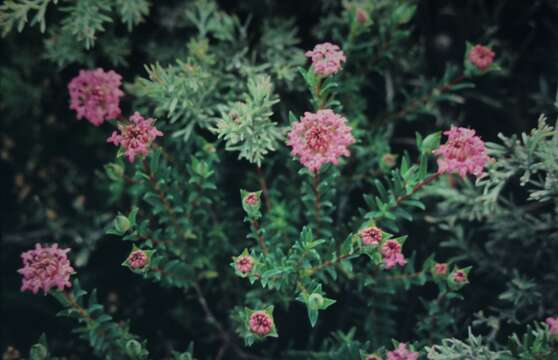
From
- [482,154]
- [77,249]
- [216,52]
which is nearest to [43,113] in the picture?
[77,249]

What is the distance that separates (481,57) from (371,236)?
0.77 meters

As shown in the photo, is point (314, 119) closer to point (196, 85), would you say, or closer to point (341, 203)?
point (196, 85)

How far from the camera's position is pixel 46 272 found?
150cm

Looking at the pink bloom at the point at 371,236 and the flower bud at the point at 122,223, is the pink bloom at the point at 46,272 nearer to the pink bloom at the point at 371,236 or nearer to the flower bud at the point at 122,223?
the flower bud at the point at 122,223

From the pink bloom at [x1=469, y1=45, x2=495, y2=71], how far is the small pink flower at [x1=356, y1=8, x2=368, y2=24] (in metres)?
0.37

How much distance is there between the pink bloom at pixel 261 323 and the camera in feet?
4.65

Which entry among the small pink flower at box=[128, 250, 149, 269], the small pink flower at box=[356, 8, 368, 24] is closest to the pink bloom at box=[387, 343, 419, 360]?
the small pink flower at box=[128, 250, 149, 269]

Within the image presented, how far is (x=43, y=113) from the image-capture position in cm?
251

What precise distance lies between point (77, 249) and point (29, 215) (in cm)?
34

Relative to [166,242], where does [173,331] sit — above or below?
below

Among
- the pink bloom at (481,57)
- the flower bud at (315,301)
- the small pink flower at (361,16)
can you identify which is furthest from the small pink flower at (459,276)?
the small pink flower at (361,16)

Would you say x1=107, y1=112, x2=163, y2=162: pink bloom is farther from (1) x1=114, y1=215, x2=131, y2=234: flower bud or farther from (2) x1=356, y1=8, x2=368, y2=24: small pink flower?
(2) x1=356, y1=8, x2=368, y2=24: small pink flower

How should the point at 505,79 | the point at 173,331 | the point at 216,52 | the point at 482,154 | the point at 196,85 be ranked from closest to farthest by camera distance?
the point at 482,154 → the point at 196,85 → the point at 216,52 → the point at 173,331 → the point at 505,79

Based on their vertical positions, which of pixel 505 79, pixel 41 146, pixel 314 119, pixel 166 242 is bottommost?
pixel 166 242
